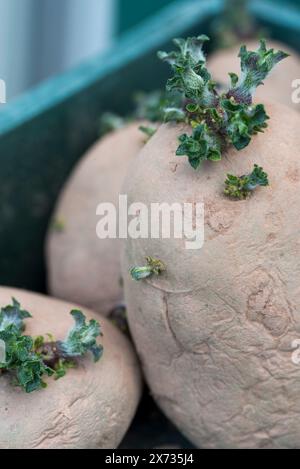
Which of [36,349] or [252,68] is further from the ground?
[252,68]

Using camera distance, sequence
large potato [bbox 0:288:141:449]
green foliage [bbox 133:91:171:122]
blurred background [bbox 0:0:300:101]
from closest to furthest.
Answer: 1. large potato [bbox 0:288:141:449]
2. green foliage [bbox 133:91:171:122]
3. blurred background [bbox 0:0:300:101]

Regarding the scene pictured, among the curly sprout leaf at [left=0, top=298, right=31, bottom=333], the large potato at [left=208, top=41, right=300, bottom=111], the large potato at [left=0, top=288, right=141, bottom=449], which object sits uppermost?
→ the large potato at [left=208, top=41, right=300, bottom=111]

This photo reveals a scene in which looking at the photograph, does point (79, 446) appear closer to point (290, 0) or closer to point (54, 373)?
point (54, 373)

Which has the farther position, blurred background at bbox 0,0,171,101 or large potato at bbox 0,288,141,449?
blurred background at bbox 0,0,171,101

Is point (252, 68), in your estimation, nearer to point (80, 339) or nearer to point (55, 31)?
point (80, 339)

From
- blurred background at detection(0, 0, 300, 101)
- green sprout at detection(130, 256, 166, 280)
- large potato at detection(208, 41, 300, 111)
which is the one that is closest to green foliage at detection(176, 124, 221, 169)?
green sprout at detection(130, 256, 166, 280)

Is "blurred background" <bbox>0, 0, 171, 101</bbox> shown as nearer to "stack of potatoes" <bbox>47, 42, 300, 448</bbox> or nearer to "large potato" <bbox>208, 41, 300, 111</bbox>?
"large potato" <bbox>208, 41, 300, 111</bbox>

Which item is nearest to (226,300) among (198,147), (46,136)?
(198,147)

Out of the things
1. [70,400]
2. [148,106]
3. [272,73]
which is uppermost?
[272,73]
